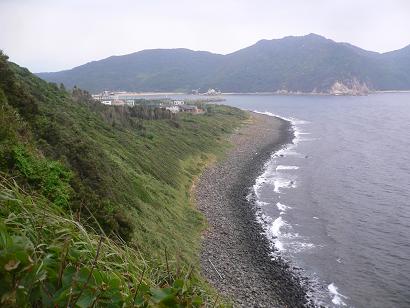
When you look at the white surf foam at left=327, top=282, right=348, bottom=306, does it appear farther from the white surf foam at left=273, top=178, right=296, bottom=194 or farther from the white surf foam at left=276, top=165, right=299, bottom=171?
the white surf foam at left=276, top=165, right=299, bottom=171

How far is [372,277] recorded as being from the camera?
23.8 m

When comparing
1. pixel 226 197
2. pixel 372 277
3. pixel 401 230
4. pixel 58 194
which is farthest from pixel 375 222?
pixel 58 194

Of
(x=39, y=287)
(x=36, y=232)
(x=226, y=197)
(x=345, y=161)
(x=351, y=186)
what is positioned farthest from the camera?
(x=345, y=161)

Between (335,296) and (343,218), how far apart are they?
13444 mm

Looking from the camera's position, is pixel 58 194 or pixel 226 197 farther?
pixel 226 197

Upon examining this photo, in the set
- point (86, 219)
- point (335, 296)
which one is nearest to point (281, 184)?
point (335, 296)

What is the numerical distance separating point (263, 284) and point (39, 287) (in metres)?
20.7

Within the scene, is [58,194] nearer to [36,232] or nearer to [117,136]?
[36,232]

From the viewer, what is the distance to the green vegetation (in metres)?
2.67

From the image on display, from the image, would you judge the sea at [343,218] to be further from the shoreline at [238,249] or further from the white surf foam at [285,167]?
the shoreline at [238,249]

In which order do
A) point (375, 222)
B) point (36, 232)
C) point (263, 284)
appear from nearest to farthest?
point (36, 232) → point (263, 284) → point (375, 222)

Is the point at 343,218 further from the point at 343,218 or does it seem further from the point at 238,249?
the point at 238,249

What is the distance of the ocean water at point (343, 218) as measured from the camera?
23.0 metres

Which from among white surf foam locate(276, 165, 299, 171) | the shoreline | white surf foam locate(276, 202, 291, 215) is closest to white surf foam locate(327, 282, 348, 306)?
the shoreline
